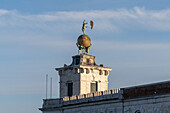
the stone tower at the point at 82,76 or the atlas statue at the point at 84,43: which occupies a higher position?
the atlas statue at the point at 84,43

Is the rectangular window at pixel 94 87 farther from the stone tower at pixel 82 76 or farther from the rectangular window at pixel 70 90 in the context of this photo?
the rectangular window at pixel 70 90

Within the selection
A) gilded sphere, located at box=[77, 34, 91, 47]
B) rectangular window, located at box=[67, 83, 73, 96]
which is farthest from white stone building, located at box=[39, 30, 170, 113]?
gilded sphere, located at box=[77, 34, 91, 47]

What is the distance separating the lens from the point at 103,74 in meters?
82.8

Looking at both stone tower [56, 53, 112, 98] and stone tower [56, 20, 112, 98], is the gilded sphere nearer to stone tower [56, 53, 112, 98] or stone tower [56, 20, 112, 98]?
stone tower [56, 20, 112, 98]

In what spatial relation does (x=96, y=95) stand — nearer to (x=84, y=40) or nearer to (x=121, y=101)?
(x=121, y=101)

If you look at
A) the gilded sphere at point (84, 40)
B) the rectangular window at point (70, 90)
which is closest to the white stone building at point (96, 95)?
the rectangular window at point (70, 90)

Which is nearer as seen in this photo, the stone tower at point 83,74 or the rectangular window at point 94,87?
the stone tower at point 83,74

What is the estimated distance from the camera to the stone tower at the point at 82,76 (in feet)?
262

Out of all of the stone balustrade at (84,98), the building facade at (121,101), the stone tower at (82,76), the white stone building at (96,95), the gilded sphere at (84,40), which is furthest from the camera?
→ the gilded sphere at (84,40)

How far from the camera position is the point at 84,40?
82312mm

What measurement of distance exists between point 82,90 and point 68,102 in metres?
5.19

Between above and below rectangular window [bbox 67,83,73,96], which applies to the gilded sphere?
above

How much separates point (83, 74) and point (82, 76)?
0.41 meters

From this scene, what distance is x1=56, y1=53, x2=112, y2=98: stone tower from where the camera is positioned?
80.0 m
